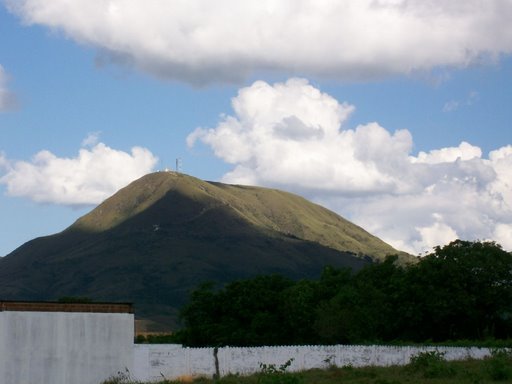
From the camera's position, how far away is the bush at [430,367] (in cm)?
4103

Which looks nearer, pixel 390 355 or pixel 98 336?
pixel 98 336

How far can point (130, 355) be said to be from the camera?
163 feet

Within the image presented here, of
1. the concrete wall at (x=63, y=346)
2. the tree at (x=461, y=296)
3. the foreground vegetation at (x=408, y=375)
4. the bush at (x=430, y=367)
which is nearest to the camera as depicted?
the foreground vegetation at (x=408, y=375)

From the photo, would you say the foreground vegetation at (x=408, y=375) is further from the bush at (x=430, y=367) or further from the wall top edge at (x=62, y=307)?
the wall top edge at (x=62, y=307)

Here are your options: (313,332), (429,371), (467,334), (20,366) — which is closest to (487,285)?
(467,334)

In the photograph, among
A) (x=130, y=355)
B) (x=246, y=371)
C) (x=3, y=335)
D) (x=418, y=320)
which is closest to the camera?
(x=3, y=335)

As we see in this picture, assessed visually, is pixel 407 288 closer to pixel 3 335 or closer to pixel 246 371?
pixel 246 371

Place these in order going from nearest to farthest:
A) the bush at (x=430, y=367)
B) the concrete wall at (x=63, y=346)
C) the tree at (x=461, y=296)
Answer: the bush at (x=430, y=367) < the concrete wall at (x=63, y=346) < the tree at (x=461, y=296)

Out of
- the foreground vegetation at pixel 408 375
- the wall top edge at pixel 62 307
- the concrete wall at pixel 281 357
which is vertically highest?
the wall top edge at pixel 62 307

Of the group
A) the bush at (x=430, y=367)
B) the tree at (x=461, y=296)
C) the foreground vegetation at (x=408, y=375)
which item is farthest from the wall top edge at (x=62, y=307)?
the tree at (x=461, y=296)

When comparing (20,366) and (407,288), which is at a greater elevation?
(407,288)

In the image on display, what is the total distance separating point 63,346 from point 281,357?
13629 millimetres

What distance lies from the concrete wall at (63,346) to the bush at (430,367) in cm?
1577

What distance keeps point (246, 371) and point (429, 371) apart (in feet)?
49.1
